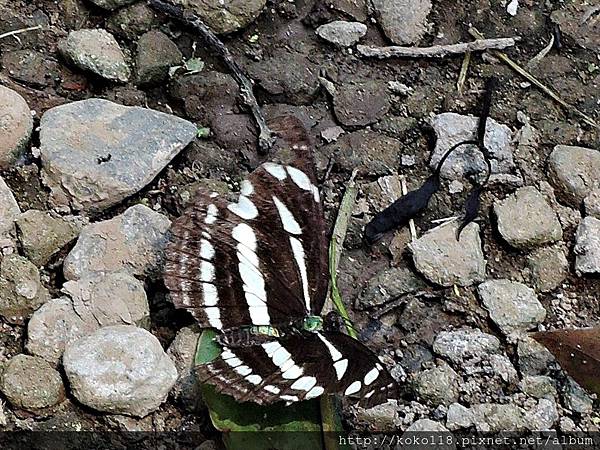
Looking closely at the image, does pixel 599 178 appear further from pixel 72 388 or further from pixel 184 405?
pixel 72 388

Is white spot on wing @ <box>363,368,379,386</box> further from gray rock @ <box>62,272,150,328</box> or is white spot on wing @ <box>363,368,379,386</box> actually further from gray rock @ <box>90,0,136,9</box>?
gray rock @ <box>90,0,136,9</box>

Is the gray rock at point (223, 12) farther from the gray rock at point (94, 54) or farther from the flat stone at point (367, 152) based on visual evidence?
the flat stone at point (367, 152)

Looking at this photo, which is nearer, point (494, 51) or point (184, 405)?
point (184, 405)

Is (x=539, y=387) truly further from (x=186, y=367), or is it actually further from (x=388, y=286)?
(x=186, y=367)

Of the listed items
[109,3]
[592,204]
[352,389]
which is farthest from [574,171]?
[109,3]

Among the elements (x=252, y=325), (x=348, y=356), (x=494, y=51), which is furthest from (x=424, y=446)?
(x=494, y=51)
